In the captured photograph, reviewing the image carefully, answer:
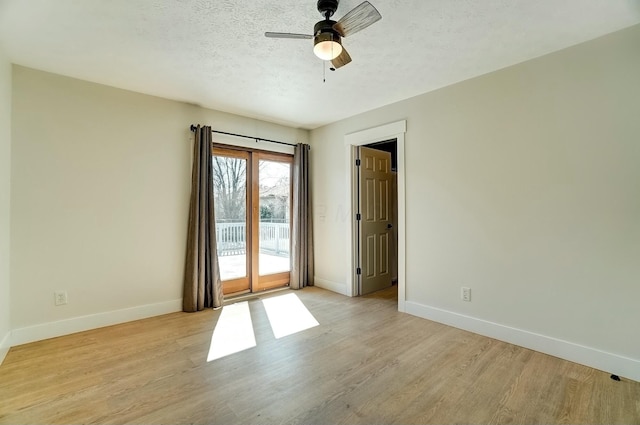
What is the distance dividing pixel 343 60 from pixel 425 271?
96.0 inches

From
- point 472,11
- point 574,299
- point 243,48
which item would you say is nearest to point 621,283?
point 574,299

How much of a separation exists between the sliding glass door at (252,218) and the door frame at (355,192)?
1.04 metres

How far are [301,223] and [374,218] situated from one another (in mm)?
1149

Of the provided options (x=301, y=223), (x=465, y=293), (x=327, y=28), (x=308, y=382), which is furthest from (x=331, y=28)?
(x=301, y=223)

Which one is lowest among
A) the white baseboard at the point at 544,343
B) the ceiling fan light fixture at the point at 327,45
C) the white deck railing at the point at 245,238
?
the white baseboard at the point at 544,343

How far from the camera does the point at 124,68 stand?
278cm

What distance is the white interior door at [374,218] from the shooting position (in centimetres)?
436

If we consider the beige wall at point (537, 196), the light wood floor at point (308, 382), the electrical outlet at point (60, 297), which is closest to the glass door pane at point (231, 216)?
the light wood floor at point (308, 382)

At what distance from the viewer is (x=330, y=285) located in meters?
4.59

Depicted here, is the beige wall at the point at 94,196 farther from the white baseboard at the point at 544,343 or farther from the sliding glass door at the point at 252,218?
the white baseboard at the point at 544,343

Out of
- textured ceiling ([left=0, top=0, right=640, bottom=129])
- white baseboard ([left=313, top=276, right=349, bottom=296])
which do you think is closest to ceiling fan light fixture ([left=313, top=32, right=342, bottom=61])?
textured ceiling ([left=0, top=0, right=640, bottom=129])

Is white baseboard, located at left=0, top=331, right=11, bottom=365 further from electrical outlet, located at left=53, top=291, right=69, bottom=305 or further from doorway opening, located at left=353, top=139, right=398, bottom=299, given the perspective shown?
doorway opening, located at left=353, top=139, right=398, bottom=299

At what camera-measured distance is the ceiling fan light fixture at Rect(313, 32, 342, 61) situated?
1.84m

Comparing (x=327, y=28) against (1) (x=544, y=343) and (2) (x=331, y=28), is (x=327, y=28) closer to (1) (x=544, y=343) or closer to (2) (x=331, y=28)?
(2) (x=331, y=28)
